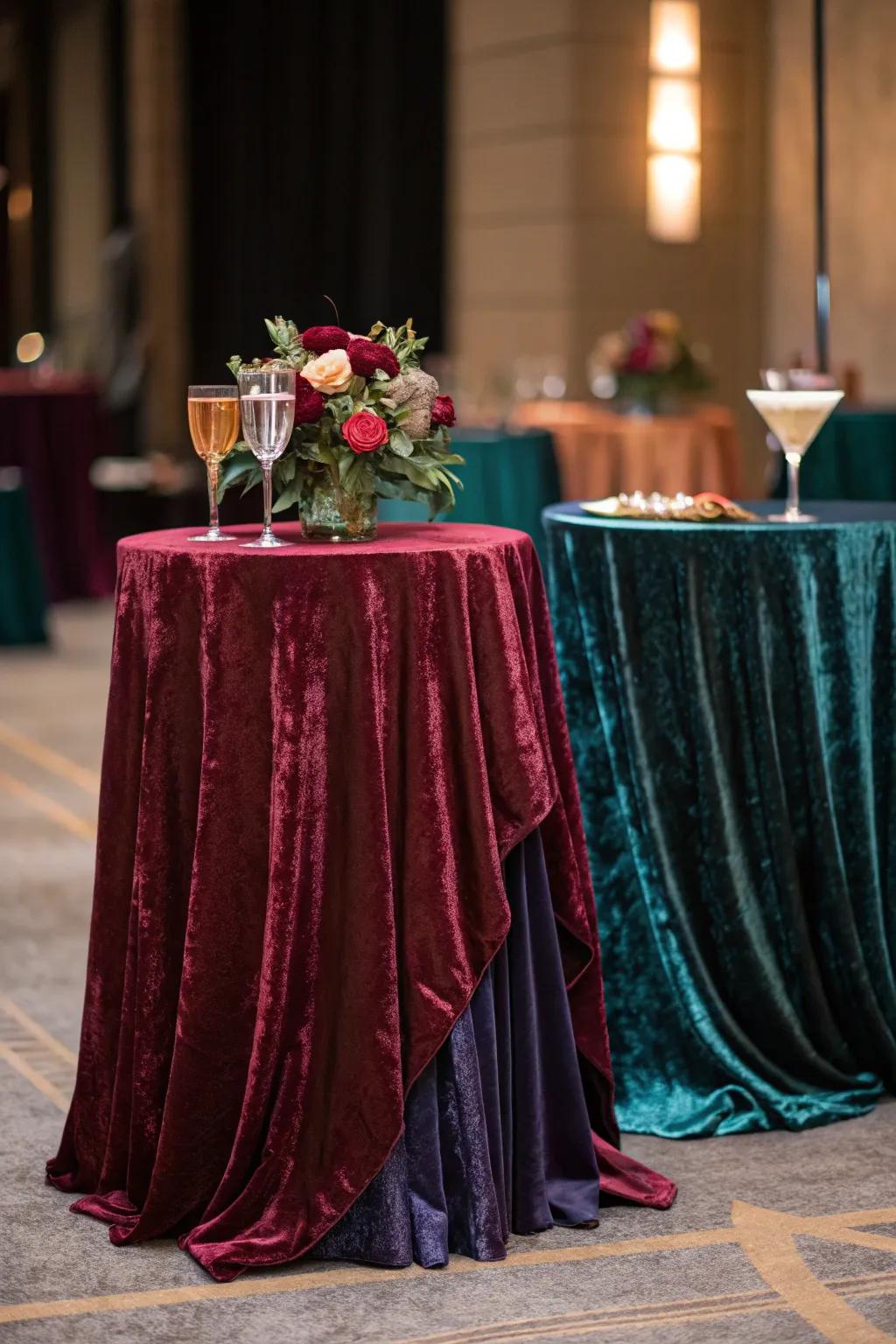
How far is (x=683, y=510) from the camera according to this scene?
2.99 metres

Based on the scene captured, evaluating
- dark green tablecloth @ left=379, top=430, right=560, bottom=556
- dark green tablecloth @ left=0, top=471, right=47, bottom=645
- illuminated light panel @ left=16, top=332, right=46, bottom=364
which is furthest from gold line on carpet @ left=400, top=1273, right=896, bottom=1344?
illuminated light panel @ left=16, top=332, right=46, bottom=364

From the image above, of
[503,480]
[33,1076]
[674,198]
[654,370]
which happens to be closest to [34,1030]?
[33,1076]

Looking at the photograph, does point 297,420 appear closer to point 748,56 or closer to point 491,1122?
point 491,1122

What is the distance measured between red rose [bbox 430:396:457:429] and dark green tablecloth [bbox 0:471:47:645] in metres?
5.27

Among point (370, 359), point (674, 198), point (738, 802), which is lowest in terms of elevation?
point (738, 802)

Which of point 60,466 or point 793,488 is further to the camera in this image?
point 60,466

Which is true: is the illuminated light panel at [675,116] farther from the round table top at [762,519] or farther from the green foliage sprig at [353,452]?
the green foliage sprig at [353,452]

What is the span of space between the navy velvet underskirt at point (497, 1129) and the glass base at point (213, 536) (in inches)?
21.5

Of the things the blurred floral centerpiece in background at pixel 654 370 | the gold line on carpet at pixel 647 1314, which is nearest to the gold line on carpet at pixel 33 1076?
the gold line on carpet at pixel 647 1314

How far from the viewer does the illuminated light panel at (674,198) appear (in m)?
8.71

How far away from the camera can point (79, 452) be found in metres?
8.89

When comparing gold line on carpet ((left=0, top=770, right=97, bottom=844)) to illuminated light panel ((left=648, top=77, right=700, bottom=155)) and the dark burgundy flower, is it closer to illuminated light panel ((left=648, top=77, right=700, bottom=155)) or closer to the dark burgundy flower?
the dark burgundy flower

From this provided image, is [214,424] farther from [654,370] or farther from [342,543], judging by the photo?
[654,370]

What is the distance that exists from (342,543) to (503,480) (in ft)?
10.8
